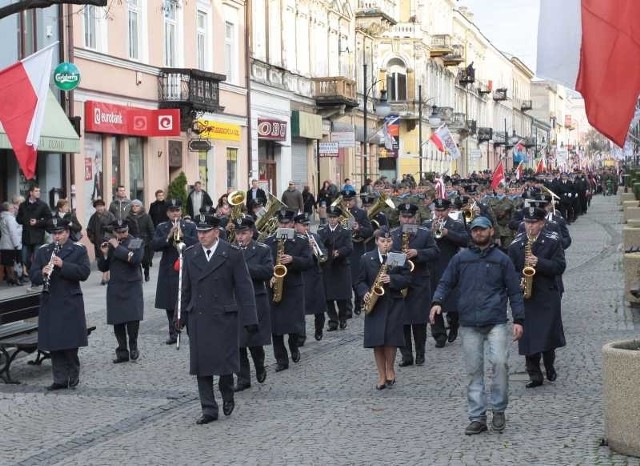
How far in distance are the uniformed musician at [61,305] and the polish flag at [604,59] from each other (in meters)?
5.87

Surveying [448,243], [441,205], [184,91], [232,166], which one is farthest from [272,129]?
[441,205]

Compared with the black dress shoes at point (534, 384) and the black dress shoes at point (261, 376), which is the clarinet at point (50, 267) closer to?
the black dress shoes at point (261, 376)

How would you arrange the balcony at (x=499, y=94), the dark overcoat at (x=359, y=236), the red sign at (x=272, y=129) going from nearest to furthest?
the dark overcoat at (x=359, y=236) < the red sign at (x=272, y=129) < the balcony at (x=499, y=94)

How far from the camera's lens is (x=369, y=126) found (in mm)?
56719

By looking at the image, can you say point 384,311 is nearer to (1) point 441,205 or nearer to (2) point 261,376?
(2) point 261,376

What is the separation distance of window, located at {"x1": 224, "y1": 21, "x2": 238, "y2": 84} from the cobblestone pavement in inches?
875

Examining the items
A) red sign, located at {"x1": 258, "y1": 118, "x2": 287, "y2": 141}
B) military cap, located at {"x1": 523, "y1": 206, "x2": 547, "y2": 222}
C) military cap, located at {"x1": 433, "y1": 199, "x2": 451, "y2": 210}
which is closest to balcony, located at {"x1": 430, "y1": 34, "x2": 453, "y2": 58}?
red sign, located at {"x1": 258, "y1": 118, "x2": 287, "y2": 141}

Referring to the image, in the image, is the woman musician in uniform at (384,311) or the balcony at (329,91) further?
the balcony at (329,91)

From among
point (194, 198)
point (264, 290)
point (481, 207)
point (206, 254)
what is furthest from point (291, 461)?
point (194, 198)

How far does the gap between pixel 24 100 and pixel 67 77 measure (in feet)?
35.2

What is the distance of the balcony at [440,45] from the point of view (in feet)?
245

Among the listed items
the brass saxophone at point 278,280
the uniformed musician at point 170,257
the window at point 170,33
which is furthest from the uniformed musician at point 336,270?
the window at point 170,33

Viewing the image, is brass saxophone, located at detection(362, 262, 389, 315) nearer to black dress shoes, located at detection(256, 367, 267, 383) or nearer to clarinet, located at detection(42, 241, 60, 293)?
black dress shoes, located at detection(256, 367, 267, 383)

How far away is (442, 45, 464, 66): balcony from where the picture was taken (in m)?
78.1
